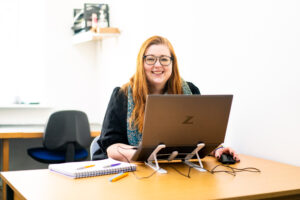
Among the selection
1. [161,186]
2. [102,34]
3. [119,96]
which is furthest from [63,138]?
[161,186]

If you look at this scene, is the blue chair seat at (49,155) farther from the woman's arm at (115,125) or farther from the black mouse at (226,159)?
the black mouse at (226,159)

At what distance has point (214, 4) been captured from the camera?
7.29 feet

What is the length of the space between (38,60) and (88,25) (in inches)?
30.2

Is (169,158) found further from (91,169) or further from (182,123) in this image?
(91,169)

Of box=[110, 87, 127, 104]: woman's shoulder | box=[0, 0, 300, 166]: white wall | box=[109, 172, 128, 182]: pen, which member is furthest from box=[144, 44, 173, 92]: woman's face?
box=[109, 172, 128, 182]: pen

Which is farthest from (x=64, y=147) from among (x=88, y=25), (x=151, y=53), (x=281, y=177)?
(x=281, y=177)

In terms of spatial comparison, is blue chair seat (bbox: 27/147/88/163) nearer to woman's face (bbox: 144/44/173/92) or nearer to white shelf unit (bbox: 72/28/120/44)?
white shelf unit (bbox: 72/28/120/44)

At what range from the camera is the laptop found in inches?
53.6

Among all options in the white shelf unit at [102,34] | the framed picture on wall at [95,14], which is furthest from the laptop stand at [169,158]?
the framed picture on wall at [95,14]

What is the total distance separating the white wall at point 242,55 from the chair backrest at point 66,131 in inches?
24.0

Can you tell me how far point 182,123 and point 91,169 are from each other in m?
0.39

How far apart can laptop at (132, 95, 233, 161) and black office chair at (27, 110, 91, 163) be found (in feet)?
5.34

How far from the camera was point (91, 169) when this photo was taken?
133 centimetres

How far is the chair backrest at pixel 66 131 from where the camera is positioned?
2.97 meters
